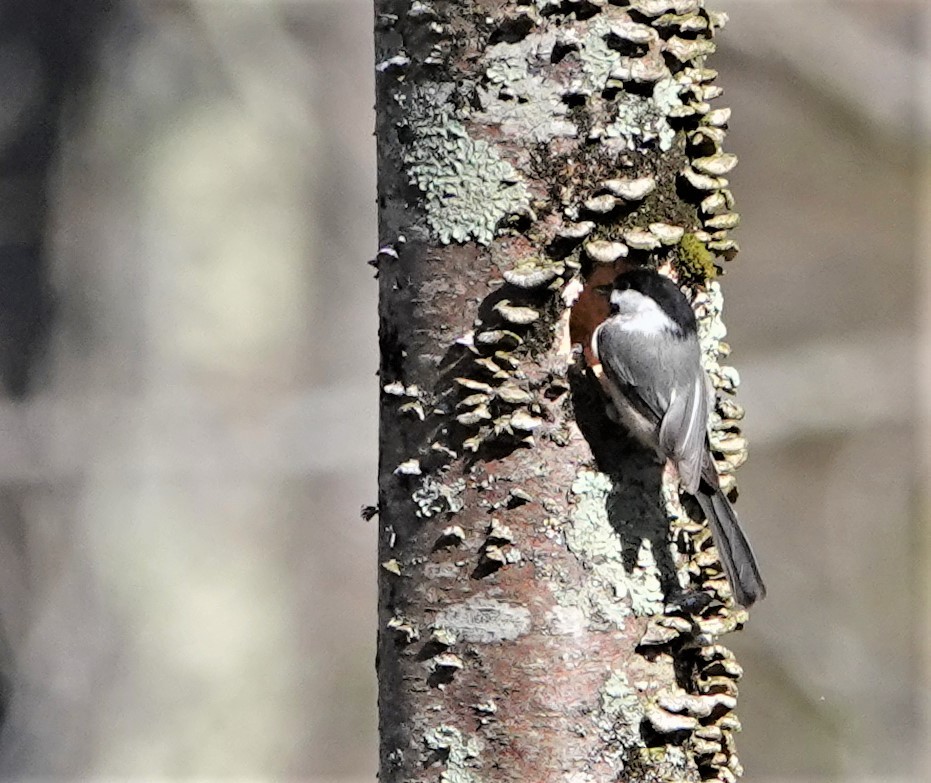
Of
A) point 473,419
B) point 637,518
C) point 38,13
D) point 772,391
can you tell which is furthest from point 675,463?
point 772,391

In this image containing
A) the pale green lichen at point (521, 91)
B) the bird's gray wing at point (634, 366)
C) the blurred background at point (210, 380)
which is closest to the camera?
the pale green lichen at point (521, 91)

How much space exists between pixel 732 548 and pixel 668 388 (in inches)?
7.9

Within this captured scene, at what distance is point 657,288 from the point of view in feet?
4.47

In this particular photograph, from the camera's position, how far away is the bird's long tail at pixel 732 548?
55.6 inches

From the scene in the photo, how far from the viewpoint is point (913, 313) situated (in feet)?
16.7

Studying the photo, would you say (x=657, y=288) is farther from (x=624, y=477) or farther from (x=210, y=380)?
(x=210, y=380)

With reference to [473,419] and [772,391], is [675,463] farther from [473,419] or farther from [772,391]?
[772,391]

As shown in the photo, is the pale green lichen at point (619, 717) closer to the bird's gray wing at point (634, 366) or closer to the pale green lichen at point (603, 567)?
the pale green lichen at point (603, 567)

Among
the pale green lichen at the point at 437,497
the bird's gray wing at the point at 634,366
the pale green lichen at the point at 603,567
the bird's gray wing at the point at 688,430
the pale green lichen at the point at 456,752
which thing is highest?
the bird's gray wing at the point at 634,366

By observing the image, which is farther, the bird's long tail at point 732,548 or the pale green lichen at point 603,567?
the bird's long tail at point 732,548

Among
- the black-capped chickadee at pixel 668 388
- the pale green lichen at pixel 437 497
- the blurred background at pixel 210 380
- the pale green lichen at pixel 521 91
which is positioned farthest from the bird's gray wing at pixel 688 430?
the blurred background at pixel 210 380

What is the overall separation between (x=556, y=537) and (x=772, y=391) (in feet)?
12.2

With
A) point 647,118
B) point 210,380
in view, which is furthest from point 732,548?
point 210,380

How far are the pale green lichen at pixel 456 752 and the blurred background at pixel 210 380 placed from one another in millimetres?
2814
